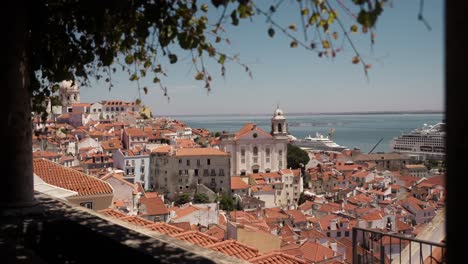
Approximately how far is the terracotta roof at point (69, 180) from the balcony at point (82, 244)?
9.49m

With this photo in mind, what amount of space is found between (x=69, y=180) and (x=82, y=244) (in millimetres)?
10711

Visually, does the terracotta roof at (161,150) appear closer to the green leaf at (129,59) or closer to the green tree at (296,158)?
the green tree at (296,158)

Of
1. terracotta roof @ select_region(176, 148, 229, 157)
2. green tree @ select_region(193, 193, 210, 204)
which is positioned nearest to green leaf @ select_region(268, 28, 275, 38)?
green tree @ select_region(193, 193, 210, 204)

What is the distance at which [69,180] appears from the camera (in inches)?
509

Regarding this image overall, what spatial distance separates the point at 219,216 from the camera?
28438mm

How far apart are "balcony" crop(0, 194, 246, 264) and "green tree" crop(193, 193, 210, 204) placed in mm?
41995

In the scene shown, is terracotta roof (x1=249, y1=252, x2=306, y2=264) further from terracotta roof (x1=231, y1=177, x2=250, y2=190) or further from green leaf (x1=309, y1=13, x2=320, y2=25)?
terracotta roof (x1=231, y1=177, x2=250, y2=190)

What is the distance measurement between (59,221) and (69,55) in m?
1.44

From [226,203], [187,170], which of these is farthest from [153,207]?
[187,170]

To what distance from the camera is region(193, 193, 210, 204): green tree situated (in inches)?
1778

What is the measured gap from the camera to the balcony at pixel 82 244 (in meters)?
2.60

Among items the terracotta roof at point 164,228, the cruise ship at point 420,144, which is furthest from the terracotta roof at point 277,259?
the cruise ship at point 420,144

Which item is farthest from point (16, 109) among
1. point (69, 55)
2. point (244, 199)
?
point (244, 199)

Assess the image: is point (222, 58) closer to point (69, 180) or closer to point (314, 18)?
point (314, 18)
